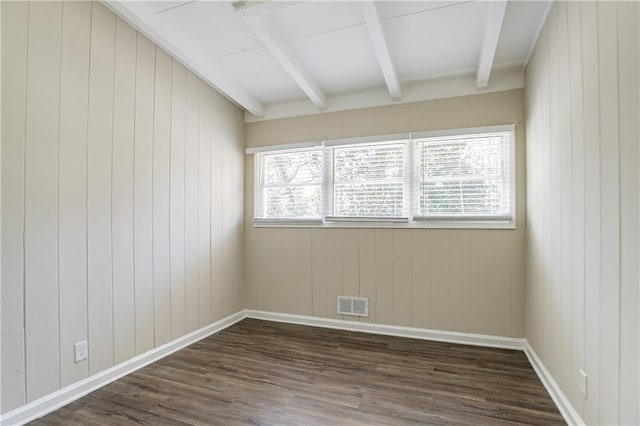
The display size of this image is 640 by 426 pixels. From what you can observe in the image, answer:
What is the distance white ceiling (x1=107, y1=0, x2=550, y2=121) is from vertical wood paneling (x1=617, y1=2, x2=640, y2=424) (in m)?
1.03

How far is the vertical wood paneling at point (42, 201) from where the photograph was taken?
75.6 inches

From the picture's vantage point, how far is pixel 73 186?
7.09 feet

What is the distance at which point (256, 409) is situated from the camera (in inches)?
80.4

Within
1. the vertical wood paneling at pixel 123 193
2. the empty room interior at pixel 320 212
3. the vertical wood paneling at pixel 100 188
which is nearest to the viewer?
the empty room interior at pixel 320 212

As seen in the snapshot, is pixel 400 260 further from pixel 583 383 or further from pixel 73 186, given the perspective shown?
pixel 73 186

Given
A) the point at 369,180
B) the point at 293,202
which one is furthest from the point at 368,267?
the point at 293,202

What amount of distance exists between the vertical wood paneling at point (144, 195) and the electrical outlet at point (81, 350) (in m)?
0.41

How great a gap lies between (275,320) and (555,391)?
109 inches

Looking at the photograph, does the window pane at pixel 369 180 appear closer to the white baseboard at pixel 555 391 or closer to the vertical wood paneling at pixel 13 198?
the white baseboard at pixel 555 391

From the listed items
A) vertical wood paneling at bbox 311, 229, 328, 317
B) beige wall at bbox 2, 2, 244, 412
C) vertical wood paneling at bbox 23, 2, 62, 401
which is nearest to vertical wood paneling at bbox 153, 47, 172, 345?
beige wall at bbox 2, 2, 244, 412

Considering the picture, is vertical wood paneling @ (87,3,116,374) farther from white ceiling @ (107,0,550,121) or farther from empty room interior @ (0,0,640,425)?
white ceiling @ (107,0,550,121)

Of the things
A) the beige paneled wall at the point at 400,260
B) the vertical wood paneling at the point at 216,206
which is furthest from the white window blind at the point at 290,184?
the vertical wood paneling at the point at 216,206

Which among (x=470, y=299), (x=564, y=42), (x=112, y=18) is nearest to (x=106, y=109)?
(x=112, y=18)

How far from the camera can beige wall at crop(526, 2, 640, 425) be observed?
4.26 ft
